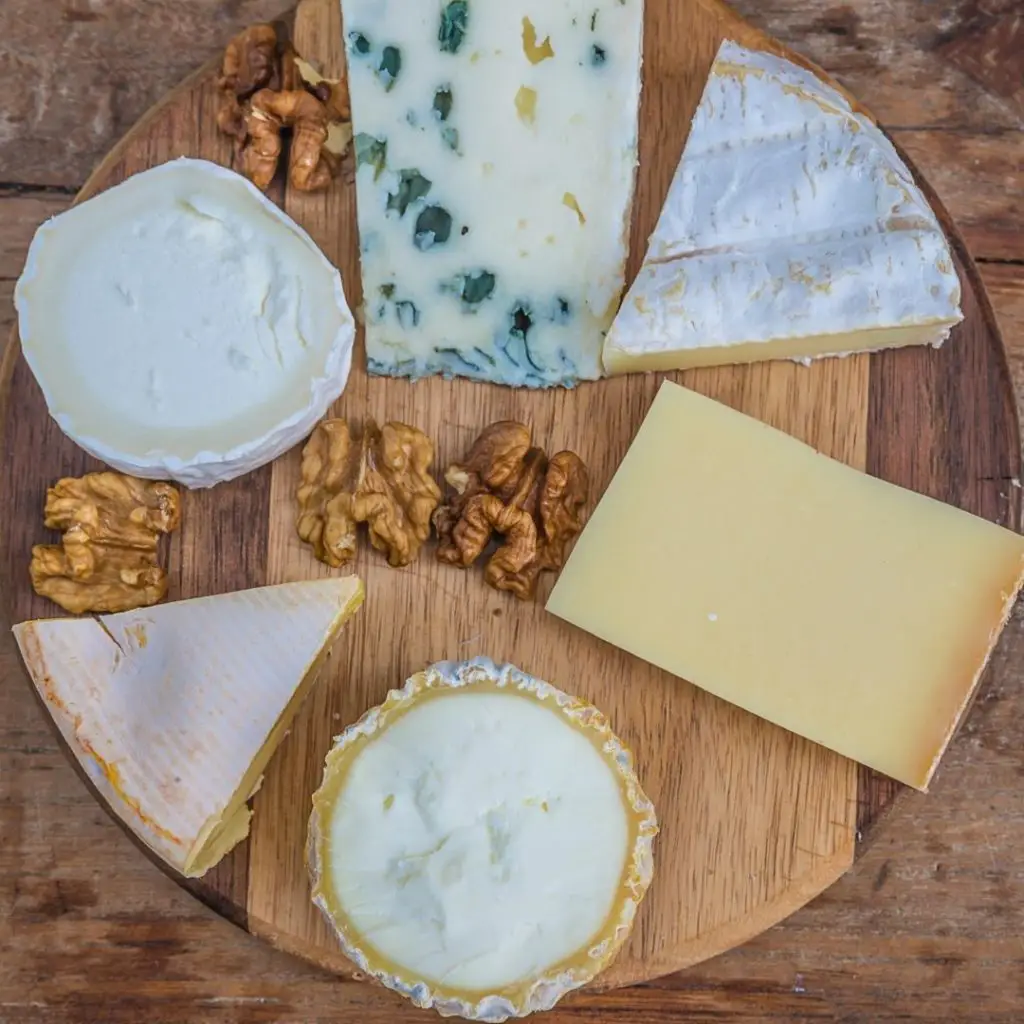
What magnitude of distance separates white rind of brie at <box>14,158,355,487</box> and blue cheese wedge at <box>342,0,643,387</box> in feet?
0.63

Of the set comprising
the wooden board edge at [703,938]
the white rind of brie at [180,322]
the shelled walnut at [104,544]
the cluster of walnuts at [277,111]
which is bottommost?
the wooden board edge at [703,938]

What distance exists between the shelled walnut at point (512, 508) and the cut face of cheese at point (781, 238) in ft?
0.73

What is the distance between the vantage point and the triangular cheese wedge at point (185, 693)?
1.75 metres

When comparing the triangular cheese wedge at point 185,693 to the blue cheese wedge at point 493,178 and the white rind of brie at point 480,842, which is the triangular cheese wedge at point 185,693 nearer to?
the white rind of brie at point 480,842

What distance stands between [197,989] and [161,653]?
0.67 meters

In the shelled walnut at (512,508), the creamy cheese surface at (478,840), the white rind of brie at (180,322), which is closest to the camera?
the creamy cheese surface at (478,840)

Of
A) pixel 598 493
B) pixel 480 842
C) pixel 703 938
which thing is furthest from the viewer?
pixel 598 493

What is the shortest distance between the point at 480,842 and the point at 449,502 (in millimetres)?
560

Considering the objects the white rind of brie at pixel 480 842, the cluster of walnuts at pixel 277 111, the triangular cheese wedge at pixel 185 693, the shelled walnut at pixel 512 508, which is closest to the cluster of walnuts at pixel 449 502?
the shelled walnut at pixel 512 508

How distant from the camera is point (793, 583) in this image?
6.11 feet

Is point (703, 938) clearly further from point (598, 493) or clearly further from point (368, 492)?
point (368, 492)

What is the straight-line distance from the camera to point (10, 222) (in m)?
2.14

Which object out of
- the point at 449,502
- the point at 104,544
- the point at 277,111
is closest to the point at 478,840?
the point at 449,502

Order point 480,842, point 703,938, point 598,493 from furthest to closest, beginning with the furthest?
point 598,493 → point 703,938 → point 480,842
